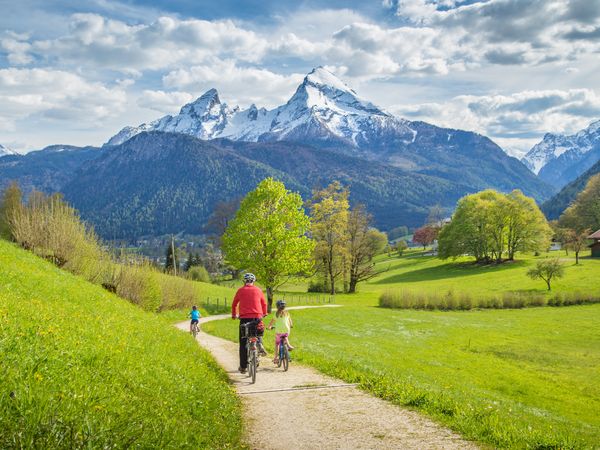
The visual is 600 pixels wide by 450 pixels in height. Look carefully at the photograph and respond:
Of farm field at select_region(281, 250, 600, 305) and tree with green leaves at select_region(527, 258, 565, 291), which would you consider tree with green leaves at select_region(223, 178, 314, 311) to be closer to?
farm field at select_region(281, 250, 600, 305)

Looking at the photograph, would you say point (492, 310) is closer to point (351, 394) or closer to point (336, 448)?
point (351, 394)

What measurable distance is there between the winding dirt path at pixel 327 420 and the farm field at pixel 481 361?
28.2 inches

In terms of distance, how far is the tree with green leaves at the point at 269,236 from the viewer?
48531 mm

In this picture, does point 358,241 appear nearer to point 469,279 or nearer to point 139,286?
point 469,279

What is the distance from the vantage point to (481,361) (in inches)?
1289

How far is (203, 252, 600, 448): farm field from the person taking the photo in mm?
11930

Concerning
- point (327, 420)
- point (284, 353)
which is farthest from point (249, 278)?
point (327, 420)

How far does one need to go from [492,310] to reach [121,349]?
60439 millimetres

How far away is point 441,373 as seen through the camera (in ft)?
89.8

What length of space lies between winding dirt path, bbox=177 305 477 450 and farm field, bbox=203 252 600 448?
716 mm

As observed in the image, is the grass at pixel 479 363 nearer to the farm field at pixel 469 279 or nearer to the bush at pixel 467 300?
the bush at pixel 467 300

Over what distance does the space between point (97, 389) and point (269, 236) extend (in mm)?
40912

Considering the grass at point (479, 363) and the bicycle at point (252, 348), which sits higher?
the bicycle at point (252, 348)

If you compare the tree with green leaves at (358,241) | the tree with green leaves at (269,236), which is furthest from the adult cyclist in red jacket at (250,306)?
the tree with green leaves at (358,241)
